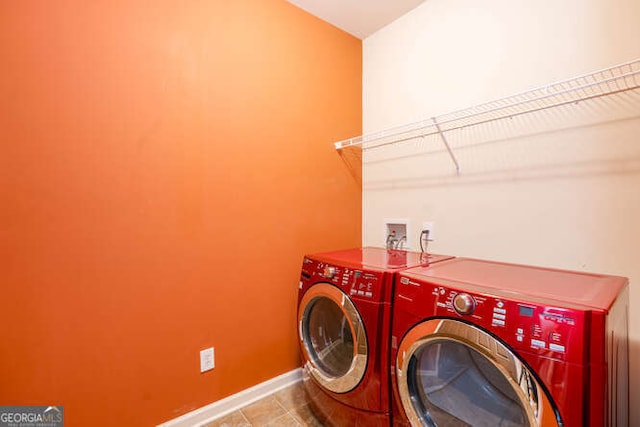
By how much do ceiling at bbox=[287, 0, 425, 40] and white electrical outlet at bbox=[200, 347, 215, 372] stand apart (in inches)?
81.4

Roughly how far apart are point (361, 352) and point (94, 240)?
1.21m

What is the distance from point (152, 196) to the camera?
53.9 inches

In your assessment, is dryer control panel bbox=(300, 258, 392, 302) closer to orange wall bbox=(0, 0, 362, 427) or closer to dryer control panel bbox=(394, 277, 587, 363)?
dryer control panel bbox=(394, 277, 587, 363)

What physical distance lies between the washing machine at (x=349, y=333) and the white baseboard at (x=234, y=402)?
301 mm

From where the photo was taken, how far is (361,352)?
123cm

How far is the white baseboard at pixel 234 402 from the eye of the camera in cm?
146

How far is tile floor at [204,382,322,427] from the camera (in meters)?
1.51

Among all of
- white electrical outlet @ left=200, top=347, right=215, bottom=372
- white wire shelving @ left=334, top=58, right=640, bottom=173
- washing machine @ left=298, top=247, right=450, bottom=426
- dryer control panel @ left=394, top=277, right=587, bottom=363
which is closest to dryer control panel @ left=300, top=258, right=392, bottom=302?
washing machine @ left=298, top=247, right=450, bottom=426

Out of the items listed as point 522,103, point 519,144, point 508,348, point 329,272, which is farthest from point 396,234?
point 508,348

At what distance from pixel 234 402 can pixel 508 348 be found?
1.44 metres

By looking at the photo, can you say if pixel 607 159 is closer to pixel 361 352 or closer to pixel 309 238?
pixel 361 352

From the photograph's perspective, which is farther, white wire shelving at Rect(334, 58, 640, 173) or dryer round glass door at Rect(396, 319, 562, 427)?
white wire shelving at Rect(334, 58, 640, 173)

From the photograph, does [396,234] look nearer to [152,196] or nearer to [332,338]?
[332,338]

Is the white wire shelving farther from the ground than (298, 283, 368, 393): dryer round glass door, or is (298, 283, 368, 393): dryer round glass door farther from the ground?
the white wire shelving
